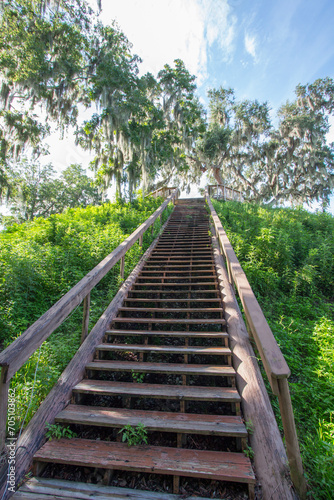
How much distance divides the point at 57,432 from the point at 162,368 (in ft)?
3.53

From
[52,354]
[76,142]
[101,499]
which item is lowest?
[101,499]

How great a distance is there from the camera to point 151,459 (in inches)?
70.6

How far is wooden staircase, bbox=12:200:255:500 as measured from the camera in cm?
171

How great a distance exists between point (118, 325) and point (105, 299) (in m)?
0.88

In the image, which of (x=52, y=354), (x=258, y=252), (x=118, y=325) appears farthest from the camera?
(x=258, y=252)

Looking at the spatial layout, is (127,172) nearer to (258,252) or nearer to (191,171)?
(191,171)

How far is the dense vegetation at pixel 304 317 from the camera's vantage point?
6.66ft

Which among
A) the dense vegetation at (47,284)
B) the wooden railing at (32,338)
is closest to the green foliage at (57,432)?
the dense vegetation at (47,284)

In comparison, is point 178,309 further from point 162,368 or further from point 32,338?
point 32,338

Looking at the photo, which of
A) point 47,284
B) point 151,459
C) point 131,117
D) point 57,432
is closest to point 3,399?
point 57,432

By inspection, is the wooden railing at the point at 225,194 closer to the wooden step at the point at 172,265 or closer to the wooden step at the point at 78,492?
the wooden step at the point at 172,265

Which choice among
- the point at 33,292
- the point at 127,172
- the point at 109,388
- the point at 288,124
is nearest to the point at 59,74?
Result: the point at 127,172

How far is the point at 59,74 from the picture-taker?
1125 cm

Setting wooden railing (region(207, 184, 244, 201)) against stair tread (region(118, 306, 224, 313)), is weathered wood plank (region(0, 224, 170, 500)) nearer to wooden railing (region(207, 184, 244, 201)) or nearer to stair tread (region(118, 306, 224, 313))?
stair tread (region(118, 306, 224, 313))
